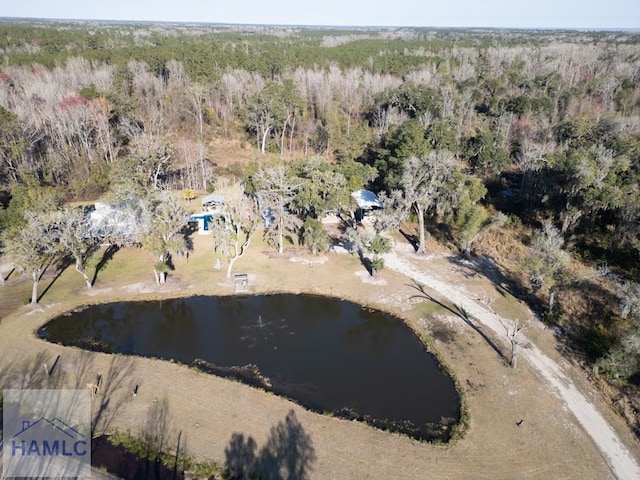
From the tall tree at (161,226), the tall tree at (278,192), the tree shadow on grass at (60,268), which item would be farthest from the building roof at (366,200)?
the tree shadow on grass at (60,268)

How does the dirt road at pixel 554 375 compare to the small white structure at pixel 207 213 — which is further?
the small white structure at pixel 207 213

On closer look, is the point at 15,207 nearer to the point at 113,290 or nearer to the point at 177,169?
the point at 113,290

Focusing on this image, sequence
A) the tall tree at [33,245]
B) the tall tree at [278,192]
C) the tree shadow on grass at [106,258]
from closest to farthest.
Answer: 1. the tall tree at [33,245]
2. the tree shadow on grass at [106,258]
3. the tall tree at [278,192]

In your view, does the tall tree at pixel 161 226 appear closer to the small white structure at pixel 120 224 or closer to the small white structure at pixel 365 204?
the small white structure at pixel 120 224

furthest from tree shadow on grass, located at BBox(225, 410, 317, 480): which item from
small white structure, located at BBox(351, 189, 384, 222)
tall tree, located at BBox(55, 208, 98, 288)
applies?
small white structure, located at BBox(351, 189, 384, 222)

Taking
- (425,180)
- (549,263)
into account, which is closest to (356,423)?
(549,263)

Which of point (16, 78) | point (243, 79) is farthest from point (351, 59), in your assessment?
point (16, 78)
